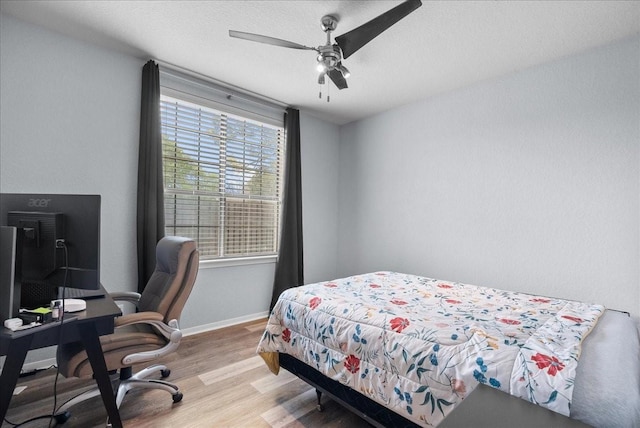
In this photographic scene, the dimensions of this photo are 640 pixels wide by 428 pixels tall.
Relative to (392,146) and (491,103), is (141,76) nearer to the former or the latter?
(392,146)

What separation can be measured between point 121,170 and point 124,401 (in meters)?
1.85

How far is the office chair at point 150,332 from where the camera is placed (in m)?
1.62

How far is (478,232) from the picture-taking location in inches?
122

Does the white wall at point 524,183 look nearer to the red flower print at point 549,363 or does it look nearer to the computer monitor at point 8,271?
the red flower print at point 549,363

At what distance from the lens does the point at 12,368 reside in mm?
1244

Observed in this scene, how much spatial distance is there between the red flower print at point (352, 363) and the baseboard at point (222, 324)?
6.91ft

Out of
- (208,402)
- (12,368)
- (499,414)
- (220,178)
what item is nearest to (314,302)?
(208,402)

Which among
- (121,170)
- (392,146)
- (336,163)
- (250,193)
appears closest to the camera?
(121,170)

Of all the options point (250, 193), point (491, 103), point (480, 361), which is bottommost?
point (480, 361)

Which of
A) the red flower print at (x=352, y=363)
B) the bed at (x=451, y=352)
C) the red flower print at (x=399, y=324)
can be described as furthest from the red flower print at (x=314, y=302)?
the red flower print at (x=399, y=324)

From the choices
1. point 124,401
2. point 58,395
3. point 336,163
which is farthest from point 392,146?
point 58,395

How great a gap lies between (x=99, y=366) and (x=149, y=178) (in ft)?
5.72

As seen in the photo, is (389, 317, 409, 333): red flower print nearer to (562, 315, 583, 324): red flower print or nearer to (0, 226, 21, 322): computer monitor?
(562, 315, 583, 324): red flower print

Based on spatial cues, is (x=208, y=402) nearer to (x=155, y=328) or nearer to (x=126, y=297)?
(x=155, y=328)
